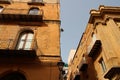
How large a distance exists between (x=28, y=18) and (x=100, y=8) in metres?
6.95

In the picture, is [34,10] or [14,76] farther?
[34,10]

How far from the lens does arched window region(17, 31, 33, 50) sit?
11.4 meters

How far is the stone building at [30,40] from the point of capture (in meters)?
9.76

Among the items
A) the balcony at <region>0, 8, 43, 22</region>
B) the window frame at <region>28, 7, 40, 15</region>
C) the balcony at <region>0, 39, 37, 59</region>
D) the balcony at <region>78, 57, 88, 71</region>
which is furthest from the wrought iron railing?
the balcony at <region>78, 57, 88, 71</region>

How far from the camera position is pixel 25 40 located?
1191 cm

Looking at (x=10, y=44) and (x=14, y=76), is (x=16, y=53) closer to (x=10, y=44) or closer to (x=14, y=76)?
(x=14, y=76)

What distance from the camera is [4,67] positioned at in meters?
9.84

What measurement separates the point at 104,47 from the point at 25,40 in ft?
20.2

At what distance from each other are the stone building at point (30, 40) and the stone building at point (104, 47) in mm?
3570

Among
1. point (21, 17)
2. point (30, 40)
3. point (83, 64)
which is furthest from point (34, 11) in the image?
point (83, 64)

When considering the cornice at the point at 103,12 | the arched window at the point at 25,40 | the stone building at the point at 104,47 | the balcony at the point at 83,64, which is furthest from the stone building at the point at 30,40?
the balcony at the point at 83,64

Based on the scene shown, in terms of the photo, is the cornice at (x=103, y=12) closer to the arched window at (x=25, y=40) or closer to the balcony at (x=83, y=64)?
the balcony at (x=83, y=64)

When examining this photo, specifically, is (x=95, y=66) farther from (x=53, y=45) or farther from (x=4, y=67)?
(x=4, y=67)

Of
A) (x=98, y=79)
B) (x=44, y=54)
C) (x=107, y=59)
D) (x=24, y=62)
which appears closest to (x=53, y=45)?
(x=44, y=54)
